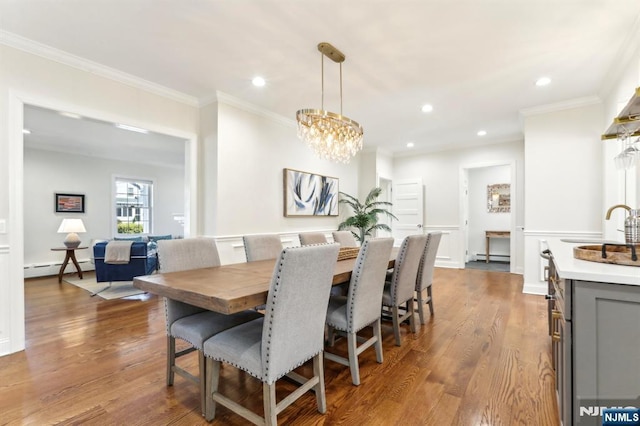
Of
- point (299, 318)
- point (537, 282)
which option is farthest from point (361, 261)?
point (537, 282)

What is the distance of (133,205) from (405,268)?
6923 millimetres

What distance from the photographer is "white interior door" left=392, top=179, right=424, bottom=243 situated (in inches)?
255

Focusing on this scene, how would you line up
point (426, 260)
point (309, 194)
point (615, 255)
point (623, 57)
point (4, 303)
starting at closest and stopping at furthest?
1. point (615, 255)
2. point (4, 303)
3. point (623, 57)
4. point (426, 260)
5. point (309, 194)

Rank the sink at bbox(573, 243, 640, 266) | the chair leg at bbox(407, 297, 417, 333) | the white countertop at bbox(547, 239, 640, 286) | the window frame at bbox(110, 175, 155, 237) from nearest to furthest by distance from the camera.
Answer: the white countertop at bbox(547, 239, 640, 286) → the sink at bbox(573, 243, 640, 266) → the chair leg at bbox(407, 297, 417, 333) → the window frame at bbox(110, 175, 155, 237)

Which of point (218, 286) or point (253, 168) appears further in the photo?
point (253, 168)

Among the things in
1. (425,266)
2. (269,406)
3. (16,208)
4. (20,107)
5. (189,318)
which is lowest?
(269,406)

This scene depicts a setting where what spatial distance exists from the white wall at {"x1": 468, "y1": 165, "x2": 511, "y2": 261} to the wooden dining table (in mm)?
6263

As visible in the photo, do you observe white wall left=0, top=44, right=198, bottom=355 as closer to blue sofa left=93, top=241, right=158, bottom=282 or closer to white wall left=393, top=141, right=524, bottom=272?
blue sofa left=93, top=241, right=158, bottom=282

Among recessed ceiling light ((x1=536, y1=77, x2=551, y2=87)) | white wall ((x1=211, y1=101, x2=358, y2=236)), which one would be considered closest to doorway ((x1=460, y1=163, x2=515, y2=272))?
recessed ceiling light ((x1=536, y1=77, x2=551, y2=87))

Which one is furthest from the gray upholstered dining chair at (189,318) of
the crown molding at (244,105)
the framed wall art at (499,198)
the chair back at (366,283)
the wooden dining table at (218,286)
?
the framed wall art at (499,198)

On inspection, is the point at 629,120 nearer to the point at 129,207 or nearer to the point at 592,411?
the point at 592,411

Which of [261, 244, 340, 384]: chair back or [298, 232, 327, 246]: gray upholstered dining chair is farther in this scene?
[298, 232, 327, 246]: gray upholstered dining chair

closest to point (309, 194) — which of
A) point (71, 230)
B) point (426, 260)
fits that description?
point (426, 260)

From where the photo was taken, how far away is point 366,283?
201 centimetres
